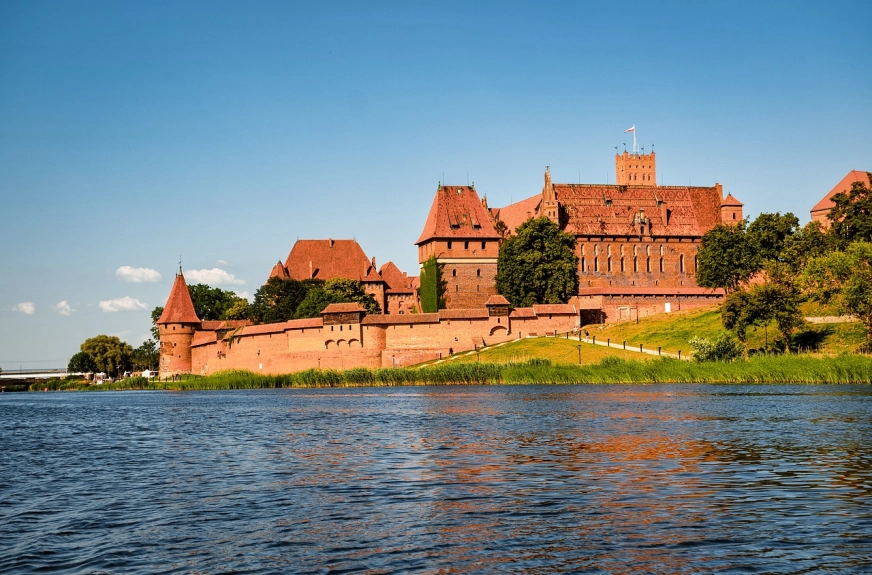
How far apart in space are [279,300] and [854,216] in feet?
160

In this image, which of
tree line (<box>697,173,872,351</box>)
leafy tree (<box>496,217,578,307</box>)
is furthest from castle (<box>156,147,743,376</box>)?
tree line (<box>697,173,872,351</box>)

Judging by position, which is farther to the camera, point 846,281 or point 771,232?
point 771,232

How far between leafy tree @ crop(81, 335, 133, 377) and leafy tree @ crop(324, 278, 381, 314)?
2693 centimetres

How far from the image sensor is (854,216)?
189 ft

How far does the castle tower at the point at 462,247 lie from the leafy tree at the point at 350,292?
260 inches

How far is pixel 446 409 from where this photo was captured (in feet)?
103

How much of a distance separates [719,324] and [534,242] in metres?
20.0

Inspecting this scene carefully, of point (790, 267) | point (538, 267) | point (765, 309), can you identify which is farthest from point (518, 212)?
point (765, 309)

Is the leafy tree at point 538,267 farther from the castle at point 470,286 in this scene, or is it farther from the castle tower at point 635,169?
the castle tower at point 635,169

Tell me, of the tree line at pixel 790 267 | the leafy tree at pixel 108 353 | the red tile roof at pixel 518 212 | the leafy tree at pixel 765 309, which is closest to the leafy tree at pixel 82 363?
the leafy tree at pixel 108 353

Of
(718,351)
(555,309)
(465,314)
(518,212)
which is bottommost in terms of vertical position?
A: (718,351)

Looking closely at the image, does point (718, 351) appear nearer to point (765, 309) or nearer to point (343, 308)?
point (765, 309)

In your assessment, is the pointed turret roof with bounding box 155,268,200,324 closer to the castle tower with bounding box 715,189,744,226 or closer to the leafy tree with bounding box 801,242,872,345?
the castle tower with bounding box 715,189,744,226

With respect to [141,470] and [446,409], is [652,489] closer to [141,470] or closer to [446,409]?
[141,470]
